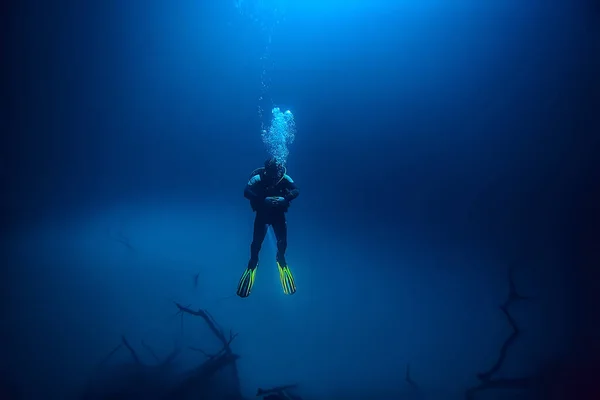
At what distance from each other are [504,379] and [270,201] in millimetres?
4439

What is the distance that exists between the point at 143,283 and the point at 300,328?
243 centimetres

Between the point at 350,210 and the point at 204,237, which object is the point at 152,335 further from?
the point at 350,210

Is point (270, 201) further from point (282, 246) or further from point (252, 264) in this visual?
point (252, 264)

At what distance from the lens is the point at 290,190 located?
3.54m

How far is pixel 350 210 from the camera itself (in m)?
4.95

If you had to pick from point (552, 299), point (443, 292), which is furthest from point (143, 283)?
point (552, 299)

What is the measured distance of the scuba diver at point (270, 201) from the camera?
3.45 meters

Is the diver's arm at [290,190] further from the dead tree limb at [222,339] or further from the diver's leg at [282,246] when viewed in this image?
the dead tree limb at [222,339]

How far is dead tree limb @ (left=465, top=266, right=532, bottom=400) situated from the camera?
4.79 m

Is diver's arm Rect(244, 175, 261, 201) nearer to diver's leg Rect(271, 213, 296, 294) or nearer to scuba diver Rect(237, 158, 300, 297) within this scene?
scuba diver Rect(237, 158, 300, 297)

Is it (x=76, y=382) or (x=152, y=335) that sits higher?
(x=152, y=335)

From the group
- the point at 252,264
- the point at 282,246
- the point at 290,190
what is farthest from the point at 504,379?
the point at 290,190

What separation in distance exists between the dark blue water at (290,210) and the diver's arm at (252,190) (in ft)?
4.63

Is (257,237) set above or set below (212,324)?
above
